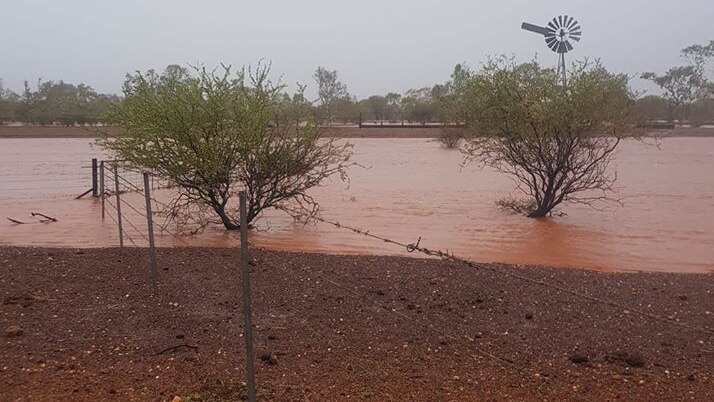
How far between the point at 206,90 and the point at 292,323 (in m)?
7.14

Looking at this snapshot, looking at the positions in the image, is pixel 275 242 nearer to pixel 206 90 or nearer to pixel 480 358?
pixel 206 90

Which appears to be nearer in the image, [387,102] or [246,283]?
[246,283]

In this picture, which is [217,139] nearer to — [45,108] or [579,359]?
[579,359]

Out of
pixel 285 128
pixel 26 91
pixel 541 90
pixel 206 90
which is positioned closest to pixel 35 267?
pixel 206 90

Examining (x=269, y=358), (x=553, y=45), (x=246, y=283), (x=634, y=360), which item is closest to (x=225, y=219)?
(x=269, y=358)

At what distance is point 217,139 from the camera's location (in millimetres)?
12648

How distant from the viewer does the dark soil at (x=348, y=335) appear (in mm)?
4934

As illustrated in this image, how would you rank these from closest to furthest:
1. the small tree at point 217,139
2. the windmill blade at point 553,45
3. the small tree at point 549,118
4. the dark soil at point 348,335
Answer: the dark soil at point 348,335 → the small tree at point 217,139 → the small tree at point 549,118 → the windmill blade at point 553,45

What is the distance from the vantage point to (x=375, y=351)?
18.7 feet

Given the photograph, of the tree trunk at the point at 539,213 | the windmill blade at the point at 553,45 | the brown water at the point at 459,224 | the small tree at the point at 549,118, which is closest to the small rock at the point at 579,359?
the brown water at the point at 459,224

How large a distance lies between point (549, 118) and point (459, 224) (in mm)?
3185

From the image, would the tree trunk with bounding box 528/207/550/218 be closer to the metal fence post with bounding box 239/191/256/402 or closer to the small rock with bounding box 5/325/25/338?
the small rock with bounding box 5/325/25/338

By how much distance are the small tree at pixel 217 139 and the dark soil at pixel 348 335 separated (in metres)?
3.98

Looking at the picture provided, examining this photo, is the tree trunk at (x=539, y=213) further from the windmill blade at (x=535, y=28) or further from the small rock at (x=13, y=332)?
the windmill blade at (x=535, y=28)
